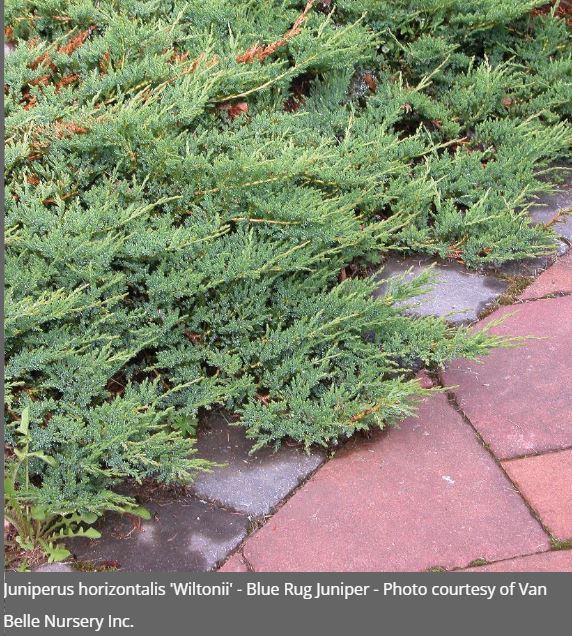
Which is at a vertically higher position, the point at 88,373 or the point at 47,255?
the point at 47,255

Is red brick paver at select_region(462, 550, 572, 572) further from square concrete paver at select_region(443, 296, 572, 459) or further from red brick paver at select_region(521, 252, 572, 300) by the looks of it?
red brick paver at select_region(521, 252, 572, 300)

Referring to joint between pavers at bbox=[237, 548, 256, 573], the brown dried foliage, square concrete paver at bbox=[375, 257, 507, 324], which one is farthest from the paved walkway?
the brown dried foliage

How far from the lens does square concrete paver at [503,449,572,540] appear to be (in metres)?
1.93

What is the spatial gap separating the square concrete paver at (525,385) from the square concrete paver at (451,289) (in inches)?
3.4

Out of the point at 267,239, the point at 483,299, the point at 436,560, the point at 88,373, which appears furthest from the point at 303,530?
the point at 483,299

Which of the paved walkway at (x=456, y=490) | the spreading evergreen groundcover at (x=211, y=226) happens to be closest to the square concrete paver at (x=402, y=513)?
the paved walkway at (x=456, y=490)

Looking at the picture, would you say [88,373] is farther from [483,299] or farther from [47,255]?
[483,299]

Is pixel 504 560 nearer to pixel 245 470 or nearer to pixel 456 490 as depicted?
pixel 456 490

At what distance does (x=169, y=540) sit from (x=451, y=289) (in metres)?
1.26

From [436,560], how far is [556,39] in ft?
7.89

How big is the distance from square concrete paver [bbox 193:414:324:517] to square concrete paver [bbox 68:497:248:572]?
49 mm

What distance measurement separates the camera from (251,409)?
211cm

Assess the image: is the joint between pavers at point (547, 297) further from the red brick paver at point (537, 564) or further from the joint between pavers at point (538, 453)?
the red brick paver at point (537, 564)

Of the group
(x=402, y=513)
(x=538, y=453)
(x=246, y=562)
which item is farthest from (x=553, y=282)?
(x=246, y=562)
